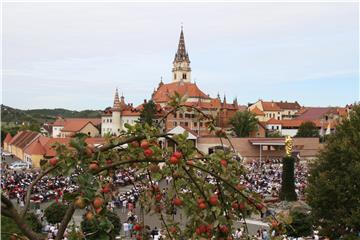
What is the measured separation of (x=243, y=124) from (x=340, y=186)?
5669 centimetres

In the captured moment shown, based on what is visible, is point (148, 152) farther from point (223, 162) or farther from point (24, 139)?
point (24, 139)

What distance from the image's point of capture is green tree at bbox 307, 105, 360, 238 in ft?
56.7

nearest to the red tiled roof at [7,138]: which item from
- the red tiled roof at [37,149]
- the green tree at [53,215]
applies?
the red tiled roof at [37,149]

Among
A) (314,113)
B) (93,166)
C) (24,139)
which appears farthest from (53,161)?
(314,113)

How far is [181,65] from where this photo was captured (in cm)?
10719

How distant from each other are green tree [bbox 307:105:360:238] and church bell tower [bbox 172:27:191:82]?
88.7m

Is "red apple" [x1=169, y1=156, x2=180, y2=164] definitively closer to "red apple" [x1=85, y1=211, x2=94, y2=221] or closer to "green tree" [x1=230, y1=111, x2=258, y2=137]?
"red apple" [x1=85, y1=211, x2=94, y2=221]

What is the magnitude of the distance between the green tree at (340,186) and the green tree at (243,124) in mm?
54768

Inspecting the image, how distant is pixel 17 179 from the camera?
113ft

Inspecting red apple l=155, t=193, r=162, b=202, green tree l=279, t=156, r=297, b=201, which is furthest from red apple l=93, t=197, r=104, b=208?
green tree l=279, t=156, r=297, b=201

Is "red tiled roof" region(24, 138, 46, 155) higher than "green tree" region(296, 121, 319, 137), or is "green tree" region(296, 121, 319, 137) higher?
"green tree" region(296, 121, 319, 137)

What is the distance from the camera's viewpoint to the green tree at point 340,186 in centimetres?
1730

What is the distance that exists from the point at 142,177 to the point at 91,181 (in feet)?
4.94

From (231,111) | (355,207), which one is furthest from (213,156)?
(231,111)
